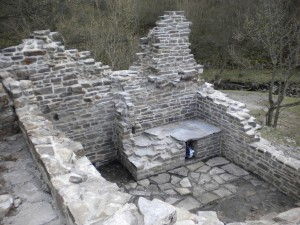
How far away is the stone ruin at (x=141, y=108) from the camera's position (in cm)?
576

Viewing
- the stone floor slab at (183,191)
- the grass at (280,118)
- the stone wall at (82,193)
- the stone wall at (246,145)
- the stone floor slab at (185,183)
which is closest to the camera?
the stone wall at (82,193)

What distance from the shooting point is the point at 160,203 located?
2.81 meters

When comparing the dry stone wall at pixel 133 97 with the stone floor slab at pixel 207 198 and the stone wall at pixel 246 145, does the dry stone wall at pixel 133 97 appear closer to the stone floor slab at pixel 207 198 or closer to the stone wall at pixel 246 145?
the stone wall at pixel 246 145

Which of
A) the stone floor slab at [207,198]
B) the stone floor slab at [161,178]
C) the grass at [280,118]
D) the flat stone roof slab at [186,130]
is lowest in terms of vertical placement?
the grass at [280,118]

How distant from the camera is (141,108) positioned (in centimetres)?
716

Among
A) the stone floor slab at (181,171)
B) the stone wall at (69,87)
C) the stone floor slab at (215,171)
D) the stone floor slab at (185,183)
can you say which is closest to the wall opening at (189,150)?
the stone floor slab at (181,171)

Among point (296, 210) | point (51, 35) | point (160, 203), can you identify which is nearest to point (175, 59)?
point (51, 35)

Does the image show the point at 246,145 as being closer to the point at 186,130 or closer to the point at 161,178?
the point at 186,130

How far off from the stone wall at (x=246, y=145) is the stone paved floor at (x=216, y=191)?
215mm

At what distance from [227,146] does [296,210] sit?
271 cm

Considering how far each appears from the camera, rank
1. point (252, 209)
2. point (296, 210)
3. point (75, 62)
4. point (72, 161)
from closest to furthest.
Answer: point (72, 161) < point (296, 210) < point (252, 209) < point (75, 62)

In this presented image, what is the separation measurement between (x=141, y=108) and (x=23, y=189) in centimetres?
399

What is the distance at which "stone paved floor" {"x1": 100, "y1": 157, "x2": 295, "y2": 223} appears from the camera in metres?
5.72

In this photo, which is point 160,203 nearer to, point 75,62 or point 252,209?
point 252,209
